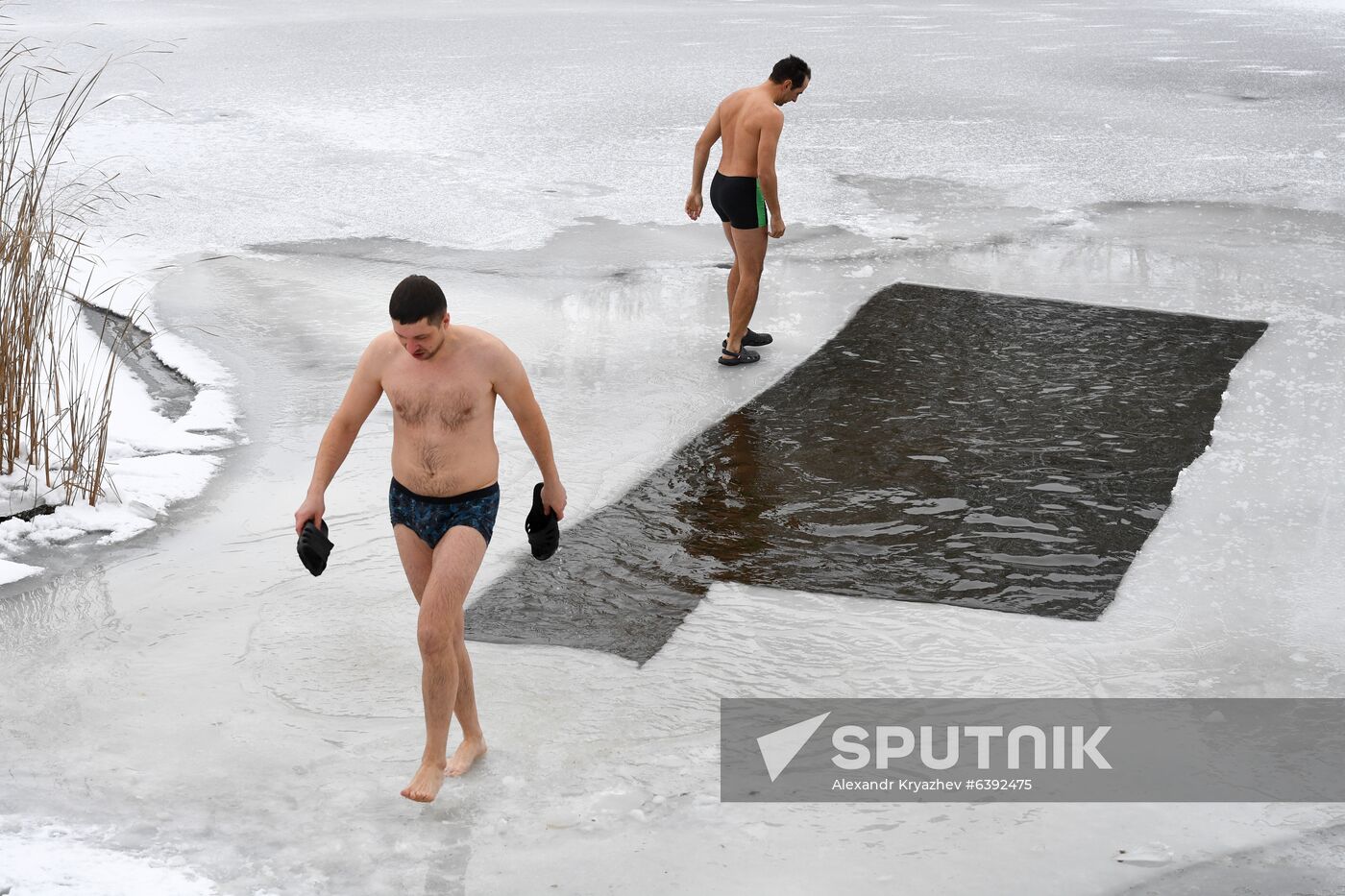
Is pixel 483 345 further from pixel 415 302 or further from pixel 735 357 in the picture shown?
pixel 735 357

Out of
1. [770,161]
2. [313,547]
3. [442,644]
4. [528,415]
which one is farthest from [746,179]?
[442,644]

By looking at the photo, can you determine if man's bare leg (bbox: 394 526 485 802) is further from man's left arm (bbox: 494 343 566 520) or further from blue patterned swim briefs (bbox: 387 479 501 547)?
man's left arm (bbox: 494 343 566 520)

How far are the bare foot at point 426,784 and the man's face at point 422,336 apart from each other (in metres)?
1.13

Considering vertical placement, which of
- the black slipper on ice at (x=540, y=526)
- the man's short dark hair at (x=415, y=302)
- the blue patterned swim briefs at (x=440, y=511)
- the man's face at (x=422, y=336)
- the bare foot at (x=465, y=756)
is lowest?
the bare foot at (x=465, y=756)

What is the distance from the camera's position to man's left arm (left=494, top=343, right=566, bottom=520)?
370 cm

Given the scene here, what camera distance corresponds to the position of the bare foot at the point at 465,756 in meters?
3.80

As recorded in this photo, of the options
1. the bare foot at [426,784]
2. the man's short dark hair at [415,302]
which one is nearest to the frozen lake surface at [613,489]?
the bare foot at [426,784]

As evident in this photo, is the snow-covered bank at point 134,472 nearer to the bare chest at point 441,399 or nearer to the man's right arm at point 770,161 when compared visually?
the bare chest at point 441,399

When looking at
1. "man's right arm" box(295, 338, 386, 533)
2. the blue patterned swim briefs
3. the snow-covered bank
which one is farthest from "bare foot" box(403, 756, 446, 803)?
the snow-covered bank

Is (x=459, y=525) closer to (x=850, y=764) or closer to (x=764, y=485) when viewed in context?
(x=850, y=764)

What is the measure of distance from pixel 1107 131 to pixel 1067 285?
18.1 ft

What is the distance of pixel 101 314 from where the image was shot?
8039 mm

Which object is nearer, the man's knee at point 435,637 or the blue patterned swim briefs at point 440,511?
the man's knee at point 435,637

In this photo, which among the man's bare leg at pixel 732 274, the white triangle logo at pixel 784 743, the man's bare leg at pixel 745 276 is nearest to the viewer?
the white triangle logo at pixel 784 743
